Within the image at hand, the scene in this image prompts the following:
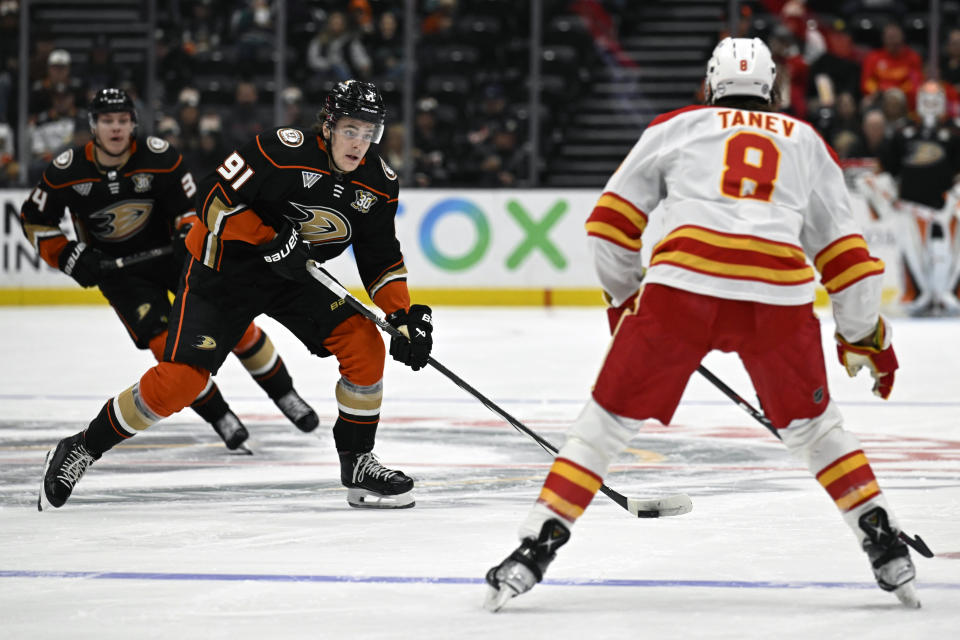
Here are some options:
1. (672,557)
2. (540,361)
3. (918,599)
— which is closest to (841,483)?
(918,599)

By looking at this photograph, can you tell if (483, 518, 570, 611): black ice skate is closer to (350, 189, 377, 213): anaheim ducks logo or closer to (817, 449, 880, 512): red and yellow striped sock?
(817, 449, 880, 512): red and yellow striped sock

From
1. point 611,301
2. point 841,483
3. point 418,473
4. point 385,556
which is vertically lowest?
point 418,473

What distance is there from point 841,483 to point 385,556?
1.01 metres

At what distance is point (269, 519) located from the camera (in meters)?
3.74

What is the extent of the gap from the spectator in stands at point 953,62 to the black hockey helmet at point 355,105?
27.7 ft

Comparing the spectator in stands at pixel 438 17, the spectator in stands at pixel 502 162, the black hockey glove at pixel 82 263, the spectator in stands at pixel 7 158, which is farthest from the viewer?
the spectator in stands at pixel 438 17

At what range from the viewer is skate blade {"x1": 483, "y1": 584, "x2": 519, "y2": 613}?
2.73 metres

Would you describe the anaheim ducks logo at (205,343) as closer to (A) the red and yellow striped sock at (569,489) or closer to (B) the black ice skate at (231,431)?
(B) the black ice skate at (231,431)

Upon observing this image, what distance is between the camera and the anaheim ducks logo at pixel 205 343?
155 inches

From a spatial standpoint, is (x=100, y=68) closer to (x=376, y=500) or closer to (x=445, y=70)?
(x=445, y=70)

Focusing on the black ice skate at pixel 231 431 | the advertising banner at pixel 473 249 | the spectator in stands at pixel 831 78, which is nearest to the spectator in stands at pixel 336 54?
the advertising banner at pixel 473 249

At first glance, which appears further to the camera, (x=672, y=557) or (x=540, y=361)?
(x=540, y=361)

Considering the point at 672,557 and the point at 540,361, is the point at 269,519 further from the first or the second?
the point at 540,361

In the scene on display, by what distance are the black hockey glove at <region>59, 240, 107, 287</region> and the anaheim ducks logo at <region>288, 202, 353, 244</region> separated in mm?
1188
